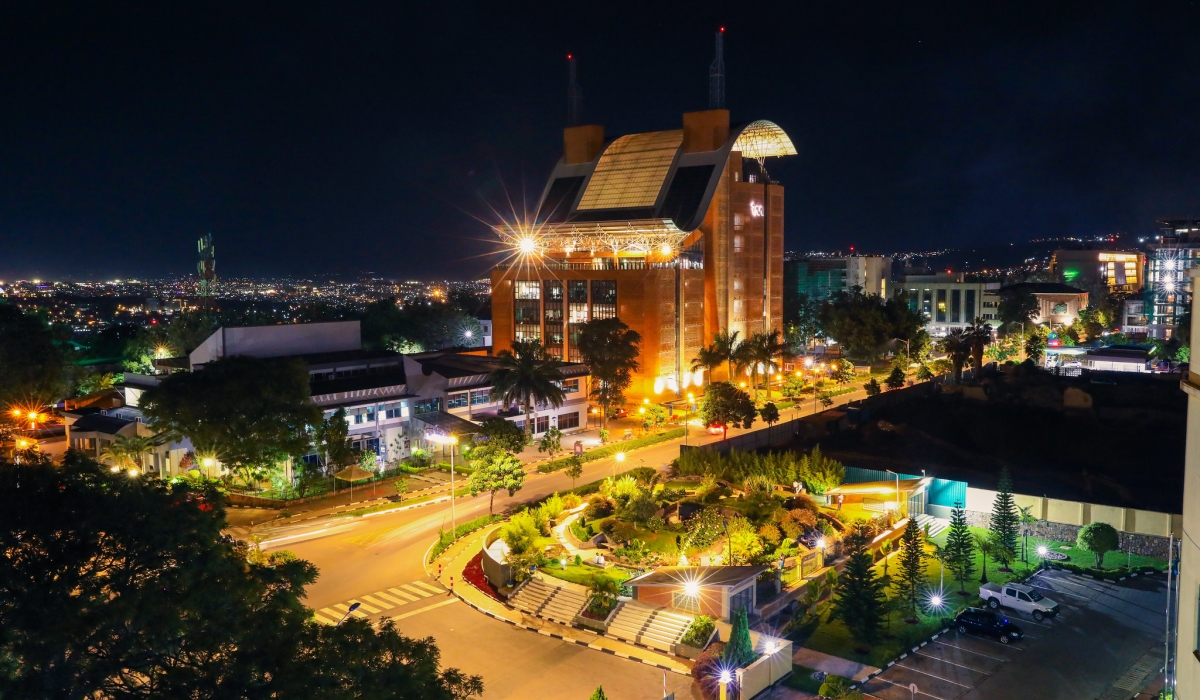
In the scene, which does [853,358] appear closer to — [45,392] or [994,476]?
[994,476]

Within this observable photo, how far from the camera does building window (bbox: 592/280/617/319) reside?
7556 centimetres

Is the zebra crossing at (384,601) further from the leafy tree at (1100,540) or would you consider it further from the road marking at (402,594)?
the leafy tree at (1100,540)

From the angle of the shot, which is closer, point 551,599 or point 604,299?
point 551,599

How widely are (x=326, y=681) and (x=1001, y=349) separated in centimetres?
10278

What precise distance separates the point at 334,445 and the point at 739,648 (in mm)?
28452

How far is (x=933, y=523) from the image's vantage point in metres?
40.2

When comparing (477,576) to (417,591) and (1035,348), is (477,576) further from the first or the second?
(1035,348)

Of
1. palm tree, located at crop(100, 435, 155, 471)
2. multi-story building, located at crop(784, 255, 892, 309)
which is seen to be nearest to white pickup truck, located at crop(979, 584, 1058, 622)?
palm tree, located at crop(100, 435, 155, 471)

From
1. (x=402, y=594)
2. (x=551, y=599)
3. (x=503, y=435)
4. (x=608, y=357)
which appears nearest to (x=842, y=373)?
(x=608, y=357)

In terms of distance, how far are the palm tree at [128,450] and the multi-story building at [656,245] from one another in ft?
125

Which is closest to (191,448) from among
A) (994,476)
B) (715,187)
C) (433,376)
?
(433,376)

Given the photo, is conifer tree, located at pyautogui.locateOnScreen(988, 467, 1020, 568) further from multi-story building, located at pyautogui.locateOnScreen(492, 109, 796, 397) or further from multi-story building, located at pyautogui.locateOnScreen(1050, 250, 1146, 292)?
multi-story building, located at pyautogui.locateOnScreen(1050, 250, 1146, 292)

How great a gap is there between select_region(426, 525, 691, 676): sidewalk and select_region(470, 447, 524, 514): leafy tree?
334cm

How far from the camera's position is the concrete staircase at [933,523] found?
39.4 m
